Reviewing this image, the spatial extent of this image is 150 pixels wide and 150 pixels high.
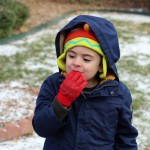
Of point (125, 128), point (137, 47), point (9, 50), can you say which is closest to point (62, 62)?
point (125, 128)

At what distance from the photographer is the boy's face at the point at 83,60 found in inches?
80.2

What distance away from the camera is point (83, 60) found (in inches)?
81.0

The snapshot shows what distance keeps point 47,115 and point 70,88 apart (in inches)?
7.7

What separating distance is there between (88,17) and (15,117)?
2.30 m

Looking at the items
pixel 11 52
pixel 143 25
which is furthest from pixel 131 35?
pixel 11 52

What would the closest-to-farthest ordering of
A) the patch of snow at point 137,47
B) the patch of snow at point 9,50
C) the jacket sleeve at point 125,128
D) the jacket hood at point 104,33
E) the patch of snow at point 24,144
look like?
1. the jacket hood at point 104,33
2. the jacket sleeve at point 125,128
3. the patch of snow at point 24,144
4. the patch of snow at point 9,50
5. the patch of snow at point 137,47

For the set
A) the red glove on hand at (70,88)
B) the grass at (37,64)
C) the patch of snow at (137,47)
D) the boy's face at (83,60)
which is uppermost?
the boy's face at (83,60)

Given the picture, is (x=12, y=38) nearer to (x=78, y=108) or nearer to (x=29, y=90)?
(x=29, y=90)

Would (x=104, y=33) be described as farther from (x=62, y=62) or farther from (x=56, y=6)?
(x=56, y=6)

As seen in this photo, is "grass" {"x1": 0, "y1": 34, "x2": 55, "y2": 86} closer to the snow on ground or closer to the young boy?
the snow on ground

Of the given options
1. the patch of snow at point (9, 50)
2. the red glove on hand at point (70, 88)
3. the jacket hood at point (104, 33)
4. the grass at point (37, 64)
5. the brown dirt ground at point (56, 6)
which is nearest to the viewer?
the red glove on hand at point (70, 88)

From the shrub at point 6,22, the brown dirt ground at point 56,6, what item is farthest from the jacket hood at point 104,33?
the brown dirt ground at point 56,6

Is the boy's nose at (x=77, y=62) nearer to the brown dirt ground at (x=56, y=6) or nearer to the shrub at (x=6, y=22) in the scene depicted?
the shrub at (x=6, y=22)

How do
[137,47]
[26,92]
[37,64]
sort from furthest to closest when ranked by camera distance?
[137,47]
[37,64]
[26,92]
